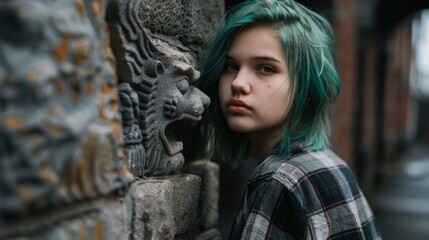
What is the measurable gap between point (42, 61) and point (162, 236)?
2.28 ft

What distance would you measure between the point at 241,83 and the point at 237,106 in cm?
6

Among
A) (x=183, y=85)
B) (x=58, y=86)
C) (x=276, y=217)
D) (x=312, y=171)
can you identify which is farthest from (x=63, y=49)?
(x=312, y=171)

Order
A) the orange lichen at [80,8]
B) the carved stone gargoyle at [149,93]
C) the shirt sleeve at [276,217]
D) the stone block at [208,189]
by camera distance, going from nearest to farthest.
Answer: the orange lichen at [80,8] → the carved stone gargoyle at [149,93] → the shirt sleeve at [276,217] → the stone block at [208,189]

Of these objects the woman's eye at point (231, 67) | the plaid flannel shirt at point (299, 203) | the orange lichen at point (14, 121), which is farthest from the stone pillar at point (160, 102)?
the orange lichen at point (14, 121)

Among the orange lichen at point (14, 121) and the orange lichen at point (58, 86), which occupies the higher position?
the orange lichen at point (58, 86)

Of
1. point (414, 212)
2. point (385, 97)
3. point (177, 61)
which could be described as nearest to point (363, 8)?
point (414, 212)

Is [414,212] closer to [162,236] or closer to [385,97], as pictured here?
[385,97]

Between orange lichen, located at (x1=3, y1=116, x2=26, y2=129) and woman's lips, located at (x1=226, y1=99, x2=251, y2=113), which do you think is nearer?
orange lichen, located at (x1=3, y1=116, x2=26, y2=129)

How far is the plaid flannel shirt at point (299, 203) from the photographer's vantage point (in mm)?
1429

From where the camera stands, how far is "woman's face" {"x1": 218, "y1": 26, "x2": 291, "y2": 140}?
5.06 ft

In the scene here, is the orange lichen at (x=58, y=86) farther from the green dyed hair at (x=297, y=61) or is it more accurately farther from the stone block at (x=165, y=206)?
the green dyed hair at (x=297, y=61)

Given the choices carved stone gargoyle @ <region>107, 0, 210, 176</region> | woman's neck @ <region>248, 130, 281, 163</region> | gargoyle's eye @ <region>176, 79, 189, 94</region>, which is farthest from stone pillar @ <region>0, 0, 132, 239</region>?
woman's neck @ <region>248, 130, 281, 163</region>

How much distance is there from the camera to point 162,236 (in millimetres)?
1437

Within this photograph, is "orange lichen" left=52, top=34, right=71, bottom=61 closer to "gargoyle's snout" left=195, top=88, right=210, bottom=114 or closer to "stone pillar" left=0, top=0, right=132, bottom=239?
"stone pillar" left=0, top=0, right=132, bottom=239
